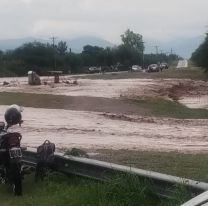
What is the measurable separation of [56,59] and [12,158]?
10392 cm

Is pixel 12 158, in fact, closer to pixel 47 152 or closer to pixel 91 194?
pixel 47 152

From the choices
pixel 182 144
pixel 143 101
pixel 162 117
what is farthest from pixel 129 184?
pixel 143 101

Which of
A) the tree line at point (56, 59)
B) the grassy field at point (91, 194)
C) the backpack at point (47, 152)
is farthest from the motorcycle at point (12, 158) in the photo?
the tree line at point (56, 59)

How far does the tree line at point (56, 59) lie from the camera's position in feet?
341

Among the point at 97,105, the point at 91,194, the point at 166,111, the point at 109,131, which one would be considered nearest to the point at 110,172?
the point at 91,194

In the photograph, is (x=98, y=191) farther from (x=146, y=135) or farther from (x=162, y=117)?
(x=162, y=117)

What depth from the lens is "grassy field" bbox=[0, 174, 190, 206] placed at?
6.73m

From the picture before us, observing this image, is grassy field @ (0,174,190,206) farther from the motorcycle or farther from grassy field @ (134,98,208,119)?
grassy field @ (134,98,208,119)

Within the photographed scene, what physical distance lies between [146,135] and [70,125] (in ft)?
9.68

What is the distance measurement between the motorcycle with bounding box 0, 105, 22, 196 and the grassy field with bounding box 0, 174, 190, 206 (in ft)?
0.62

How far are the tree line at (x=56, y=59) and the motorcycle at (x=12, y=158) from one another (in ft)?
289

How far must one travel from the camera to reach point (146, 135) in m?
18.9

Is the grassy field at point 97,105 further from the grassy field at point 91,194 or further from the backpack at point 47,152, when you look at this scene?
the grassy field at point 91,194

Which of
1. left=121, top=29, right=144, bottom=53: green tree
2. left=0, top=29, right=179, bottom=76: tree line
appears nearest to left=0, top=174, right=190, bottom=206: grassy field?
left=0, top=29, right=179, bottom=76: tree line
